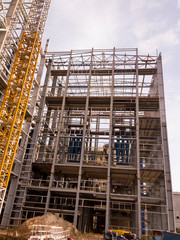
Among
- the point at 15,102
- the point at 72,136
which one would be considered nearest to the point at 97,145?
the point at 72,136

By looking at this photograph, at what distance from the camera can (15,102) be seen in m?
30.0

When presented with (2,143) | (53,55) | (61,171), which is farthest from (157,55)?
(2,143)

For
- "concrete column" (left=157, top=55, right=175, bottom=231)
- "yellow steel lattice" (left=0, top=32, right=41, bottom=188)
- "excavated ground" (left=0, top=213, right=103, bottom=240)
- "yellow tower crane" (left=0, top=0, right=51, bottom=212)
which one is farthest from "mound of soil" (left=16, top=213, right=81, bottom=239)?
"concrete column" (left=157, top=55, right=175, bottom=231)

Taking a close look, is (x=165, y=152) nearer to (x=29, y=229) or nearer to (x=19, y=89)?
(x=29, y=229)

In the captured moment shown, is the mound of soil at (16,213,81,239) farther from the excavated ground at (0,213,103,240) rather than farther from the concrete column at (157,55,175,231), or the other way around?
the concrete column at (157,55,175,231)

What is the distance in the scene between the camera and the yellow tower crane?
90.2 feet

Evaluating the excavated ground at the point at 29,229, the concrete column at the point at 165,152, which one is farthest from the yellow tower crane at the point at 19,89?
the concrete column at the point at 165,152

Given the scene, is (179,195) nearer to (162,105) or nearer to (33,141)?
(162,105)

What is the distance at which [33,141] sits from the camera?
33625 millimetres

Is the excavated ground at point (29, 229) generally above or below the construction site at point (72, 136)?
below

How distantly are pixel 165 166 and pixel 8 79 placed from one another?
25307 millimetres

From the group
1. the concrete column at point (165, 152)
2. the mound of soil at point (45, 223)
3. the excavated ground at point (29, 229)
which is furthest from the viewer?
the concrete column at point (165, 152)

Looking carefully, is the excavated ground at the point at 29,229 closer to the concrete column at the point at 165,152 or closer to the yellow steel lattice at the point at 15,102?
the yellow steel lattice at the point at 15,102

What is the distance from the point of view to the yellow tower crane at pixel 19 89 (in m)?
27.5
